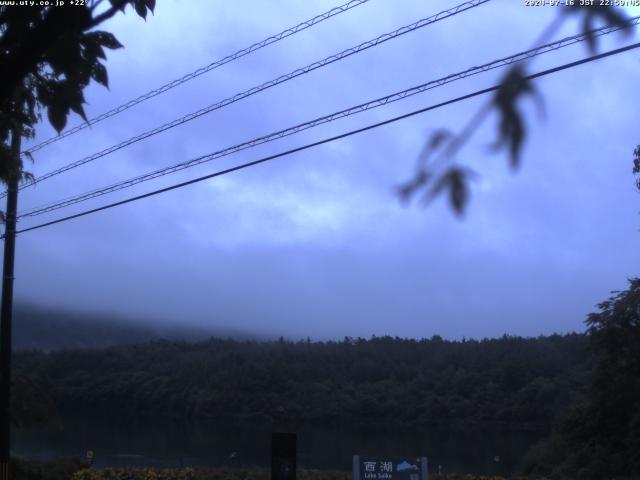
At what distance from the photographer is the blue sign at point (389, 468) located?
12.8m

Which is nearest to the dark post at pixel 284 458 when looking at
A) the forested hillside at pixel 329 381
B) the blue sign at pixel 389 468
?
the blue sign at pixel 389 468

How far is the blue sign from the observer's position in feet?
41.9

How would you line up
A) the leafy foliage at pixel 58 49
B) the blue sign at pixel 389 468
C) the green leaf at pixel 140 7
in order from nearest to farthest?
the leafy foliage at pixel 58 49 < the green leaf at pixel 140 7 < the blue sign at pixel 389 468

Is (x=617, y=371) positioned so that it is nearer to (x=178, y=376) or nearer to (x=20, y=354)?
(x=20, y=354)

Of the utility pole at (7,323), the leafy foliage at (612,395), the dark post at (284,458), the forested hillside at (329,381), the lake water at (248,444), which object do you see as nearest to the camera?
the dark post at (284,458)

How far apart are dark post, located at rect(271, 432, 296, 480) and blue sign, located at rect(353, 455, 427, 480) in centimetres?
105

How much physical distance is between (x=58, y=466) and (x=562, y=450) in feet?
61.9

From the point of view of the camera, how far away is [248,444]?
37.3 metres

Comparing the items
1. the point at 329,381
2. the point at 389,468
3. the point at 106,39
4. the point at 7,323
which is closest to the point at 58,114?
the point at 106,39

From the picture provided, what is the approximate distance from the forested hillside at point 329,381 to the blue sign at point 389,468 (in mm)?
28659

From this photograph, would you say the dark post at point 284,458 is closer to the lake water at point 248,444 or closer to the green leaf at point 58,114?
the green leaf at point 58,114

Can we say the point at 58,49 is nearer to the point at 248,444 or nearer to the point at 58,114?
the point at 58,114

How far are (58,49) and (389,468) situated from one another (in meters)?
9.20

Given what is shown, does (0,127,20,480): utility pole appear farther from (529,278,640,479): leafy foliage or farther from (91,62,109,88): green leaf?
(529,278,640,479): leafy foliage
